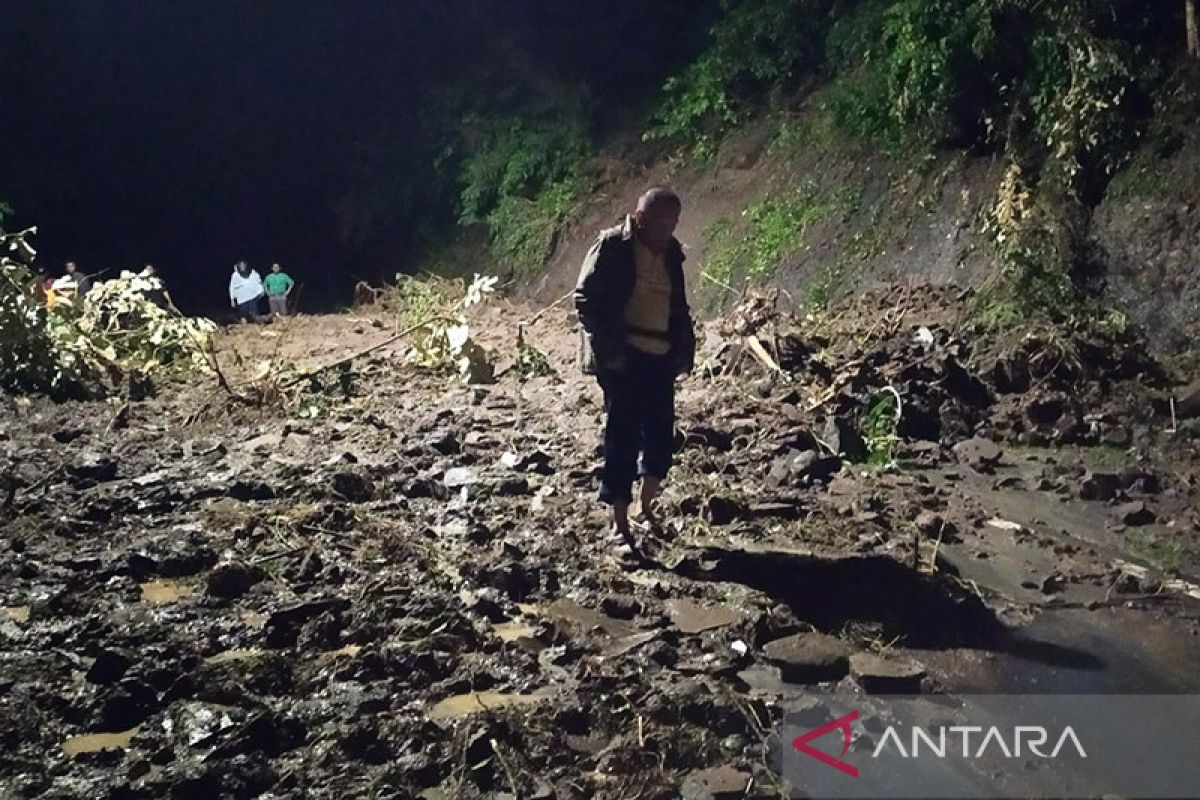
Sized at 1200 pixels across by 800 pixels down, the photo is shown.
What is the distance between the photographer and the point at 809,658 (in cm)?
423

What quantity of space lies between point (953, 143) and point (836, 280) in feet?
5.35

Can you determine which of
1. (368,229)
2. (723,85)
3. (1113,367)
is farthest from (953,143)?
(368,229)

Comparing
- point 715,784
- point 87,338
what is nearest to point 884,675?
point 715,784

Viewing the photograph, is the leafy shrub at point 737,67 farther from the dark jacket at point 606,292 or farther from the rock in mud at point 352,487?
the dark jacket at point 606,292

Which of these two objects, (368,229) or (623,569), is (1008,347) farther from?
(368,229)

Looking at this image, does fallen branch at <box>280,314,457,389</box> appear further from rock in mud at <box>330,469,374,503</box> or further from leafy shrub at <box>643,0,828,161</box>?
leafy shrub at <box>643,0,828,161</box>

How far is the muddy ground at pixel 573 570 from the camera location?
3773mm

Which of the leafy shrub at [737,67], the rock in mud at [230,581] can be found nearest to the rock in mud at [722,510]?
the rock in mud at [230,581]

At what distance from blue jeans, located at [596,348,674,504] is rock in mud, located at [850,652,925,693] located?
5.03 feet

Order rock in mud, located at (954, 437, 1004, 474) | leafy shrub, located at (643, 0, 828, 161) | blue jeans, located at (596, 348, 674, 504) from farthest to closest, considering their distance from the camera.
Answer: leafy shrub, located at (643, 0, 828, 161) < rock in mud, located at (954, 437, 1004, 474) < blue jeans, located at (596, 348, 674, 504)

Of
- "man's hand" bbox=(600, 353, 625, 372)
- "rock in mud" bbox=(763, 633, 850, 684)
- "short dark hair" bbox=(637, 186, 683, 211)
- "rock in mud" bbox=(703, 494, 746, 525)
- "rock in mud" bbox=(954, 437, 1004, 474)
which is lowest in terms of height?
"rock in mud" bbox=(763, 633, 850, 684)

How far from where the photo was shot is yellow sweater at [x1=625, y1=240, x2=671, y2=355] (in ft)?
17.0

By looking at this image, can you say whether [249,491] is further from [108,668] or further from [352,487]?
[108,668]

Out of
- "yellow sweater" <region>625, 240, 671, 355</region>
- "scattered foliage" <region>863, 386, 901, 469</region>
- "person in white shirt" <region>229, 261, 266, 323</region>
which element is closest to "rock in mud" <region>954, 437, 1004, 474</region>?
"scattered foliage" <region>863, 386, 901, 469</region>
